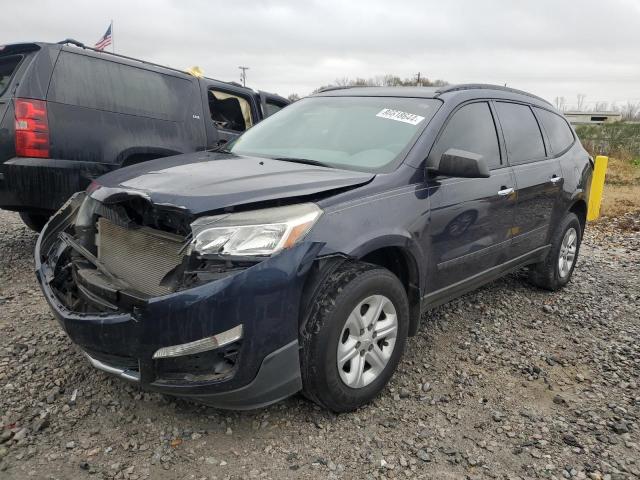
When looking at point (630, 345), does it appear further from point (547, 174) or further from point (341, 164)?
point (341, 164)

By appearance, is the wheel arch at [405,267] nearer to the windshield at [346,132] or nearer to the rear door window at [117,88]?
the windshield at [346,132]

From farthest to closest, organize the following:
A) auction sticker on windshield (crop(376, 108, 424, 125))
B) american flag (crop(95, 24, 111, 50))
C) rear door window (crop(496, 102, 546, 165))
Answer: american flag (crop(95, 24, 111, 50)) → rear door window (crop(496, 102, 546, 165)) → auction sticker on windshield (crop(376, 108, 424, 125))

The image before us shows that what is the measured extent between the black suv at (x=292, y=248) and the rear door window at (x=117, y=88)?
5.89 feet

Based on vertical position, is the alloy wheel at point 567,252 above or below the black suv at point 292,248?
below

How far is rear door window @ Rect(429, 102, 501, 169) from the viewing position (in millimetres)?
3180

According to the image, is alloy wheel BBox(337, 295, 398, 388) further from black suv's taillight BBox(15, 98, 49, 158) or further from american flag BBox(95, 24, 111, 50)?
american flag BBox(95, 24, 111, 50)

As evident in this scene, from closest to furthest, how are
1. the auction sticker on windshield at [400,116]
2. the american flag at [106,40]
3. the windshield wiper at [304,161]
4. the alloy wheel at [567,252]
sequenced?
1. the windshield wiper at [304,161]
2. the auction sticker on windshield at [400,116]
3. the alloy wheel at [567,252]
4. the american flag at [106,40]

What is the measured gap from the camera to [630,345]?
3.75 m

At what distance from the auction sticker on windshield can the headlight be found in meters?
1.29

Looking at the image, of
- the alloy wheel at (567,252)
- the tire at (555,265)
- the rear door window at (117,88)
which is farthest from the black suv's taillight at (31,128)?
the alloy wheel at (567,252)

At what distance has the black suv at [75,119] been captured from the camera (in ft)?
13.6

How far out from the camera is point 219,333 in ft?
6.98

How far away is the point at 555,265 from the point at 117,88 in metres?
4.43

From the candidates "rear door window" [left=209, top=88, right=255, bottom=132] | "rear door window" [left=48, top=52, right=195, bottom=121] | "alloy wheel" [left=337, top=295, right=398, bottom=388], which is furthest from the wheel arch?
"rear door window" [left=209, top=88, right=255, bottom=132]
